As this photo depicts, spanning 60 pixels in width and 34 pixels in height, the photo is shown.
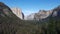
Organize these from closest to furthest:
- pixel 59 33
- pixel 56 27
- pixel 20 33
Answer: pixel 59 33 → pixel 56 27 → pixel 20 33

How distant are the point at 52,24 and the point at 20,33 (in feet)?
66.7

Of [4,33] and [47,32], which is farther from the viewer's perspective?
[4,33]

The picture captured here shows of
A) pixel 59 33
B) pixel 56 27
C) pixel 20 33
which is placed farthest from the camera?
pixel 20 33

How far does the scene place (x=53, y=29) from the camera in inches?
2876

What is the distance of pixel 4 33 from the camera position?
91.5m

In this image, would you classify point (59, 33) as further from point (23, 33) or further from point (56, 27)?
point (23, 33)

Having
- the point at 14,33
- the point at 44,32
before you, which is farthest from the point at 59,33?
the point at 14,33

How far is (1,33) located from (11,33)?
554 centimetres

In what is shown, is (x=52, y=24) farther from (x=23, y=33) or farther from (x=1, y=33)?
(x=1, y=33)

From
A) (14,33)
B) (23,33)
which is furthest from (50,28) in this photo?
(14,33)

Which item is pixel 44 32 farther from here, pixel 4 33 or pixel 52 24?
pixel 4 33

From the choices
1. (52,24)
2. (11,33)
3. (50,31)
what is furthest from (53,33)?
(11,33)

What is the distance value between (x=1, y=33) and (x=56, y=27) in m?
33.2

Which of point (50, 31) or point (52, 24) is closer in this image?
point (50, 31)
